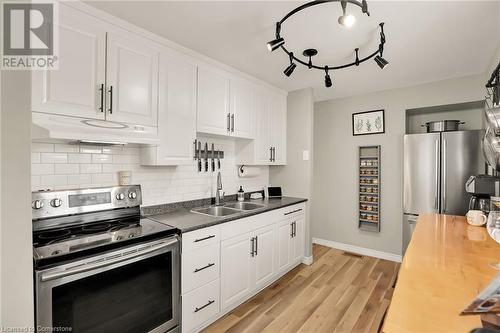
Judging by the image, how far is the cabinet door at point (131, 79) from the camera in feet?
5.88

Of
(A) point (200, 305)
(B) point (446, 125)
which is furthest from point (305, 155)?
(A) point (200, 305)

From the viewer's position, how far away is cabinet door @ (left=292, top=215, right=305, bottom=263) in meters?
3.11

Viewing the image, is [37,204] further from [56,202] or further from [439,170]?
[439,170]

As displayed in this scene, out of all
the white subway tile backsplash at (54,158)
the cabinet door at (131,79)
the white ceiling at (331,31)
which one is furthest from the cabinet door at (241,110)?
the white subway tile backsplash at (54,158)

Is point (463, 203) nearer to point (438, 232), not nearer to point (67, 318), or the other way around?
point (438, 232)

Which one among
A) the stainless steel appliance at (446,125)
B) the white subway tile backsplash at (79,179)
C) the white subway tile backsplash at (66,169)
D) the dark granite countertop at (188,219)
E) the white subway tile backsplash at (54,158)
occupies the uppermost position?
the stainless steel appliance at (446,125)

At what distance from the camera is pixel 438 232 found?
5.73ft

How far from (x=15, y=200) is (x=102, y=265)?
825mm

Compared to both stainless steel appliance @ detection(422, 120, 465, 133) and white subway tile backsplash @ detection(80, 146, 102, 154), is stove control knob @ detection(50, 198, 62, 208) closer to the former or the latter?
white subway tile backsplash @ detection(80, 146, 102, 154)

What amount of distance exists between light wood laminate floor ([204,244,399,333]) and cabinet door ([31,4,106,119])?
202cm

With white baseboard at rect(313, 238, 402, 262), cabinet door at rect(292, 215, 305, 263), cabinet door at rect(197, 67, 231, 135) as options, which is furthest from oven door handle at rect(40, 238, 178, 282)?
white baseboard at rect(313, 238, 402, 262)

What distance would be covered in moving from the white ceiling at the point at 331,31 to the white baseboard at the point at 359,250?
2.50 metres

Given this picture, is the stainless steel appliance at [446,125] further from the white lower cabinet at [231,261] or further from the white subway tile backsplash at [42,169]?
the white subway tile backsplash at [42,169]

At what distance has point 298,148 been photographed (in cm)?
346
